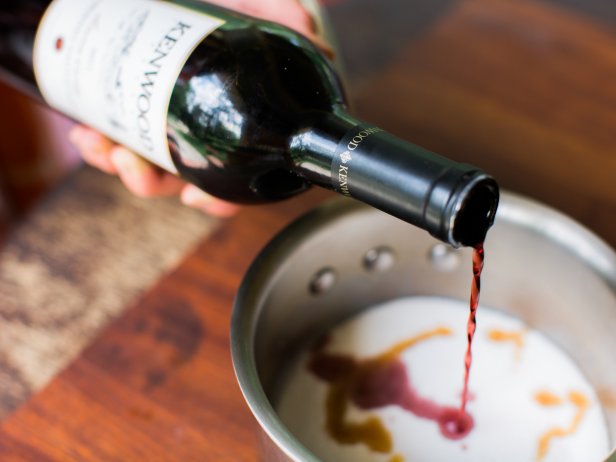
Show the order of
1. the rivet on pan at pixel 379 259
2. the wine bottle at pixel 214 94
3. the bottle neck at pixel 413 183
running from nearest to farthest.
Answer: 1. the bottle neck at pixel 413 183
2. the wine bottle at pixel 214 94
3. the rivet on pan at pixel 379 259

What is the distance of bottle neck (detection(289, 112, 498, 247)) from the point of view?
43 cm

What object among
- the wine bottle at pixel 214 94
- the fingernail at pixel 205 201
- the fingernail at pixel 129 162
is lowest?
the fingernail at pixel 205 201

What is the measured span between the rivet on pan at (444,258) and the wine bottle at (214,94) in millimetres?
141

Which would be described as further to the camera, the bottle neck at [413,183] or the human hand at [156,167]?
the human hand at [156,167]

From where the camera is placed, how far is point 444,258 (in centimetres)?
68

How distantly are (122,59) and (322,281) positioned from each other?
0.25 metres

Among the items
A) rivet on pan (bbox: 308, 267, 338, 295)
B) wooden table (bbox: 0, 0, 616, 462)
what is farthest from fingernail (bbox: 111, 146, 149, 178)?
rivet on pan (bbox: 308, 267, 338, 295)

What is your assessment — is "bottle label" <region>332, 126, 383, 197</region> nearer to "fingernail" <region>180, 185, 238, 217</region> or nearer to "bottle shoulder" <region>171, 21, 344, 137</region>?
"bottle shoulder" <region>171, 21, 344, 137</region>

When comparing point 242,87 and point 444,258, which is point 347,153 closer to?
point 242,87

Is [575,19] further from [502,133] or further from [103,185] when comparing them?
[103,185]

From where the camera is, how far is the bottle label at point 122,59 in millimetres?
561

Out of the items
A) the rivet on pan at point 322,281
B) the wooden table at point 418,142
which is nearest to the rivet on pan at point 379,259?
the rivet on pan at point 322,281

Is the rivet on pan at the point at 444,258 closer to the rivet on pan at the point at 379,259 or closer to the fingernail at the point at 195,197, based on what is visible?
the rivet on pan at the point at 379,259

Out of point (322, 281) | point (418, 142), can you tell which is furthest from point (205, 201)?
point (418, 142)
